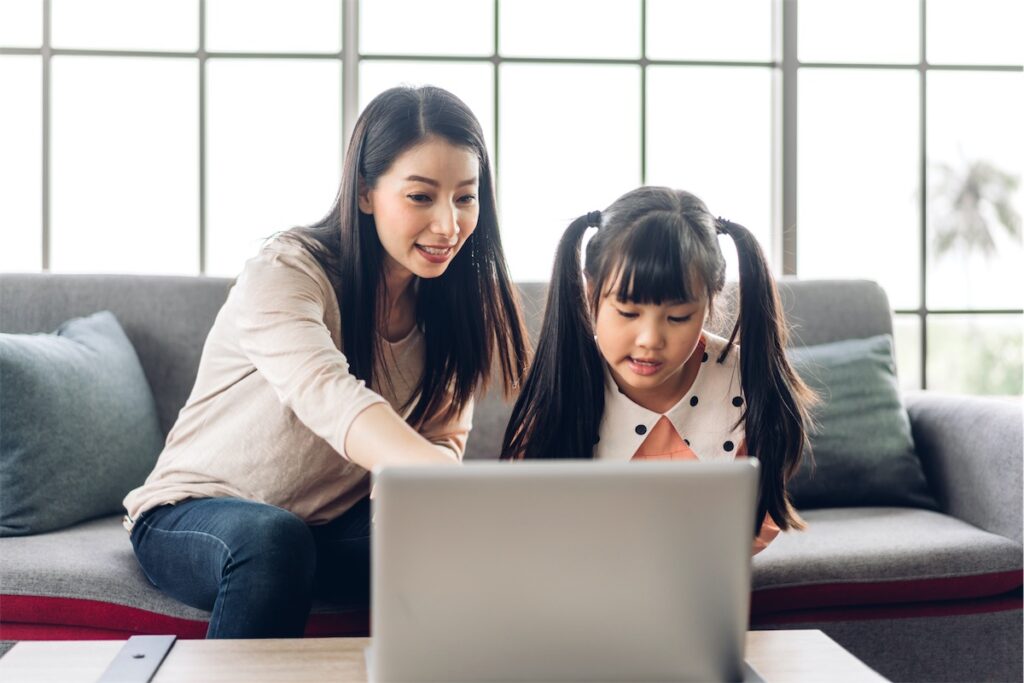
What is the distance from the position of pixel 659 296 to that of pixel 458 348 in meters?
0.39

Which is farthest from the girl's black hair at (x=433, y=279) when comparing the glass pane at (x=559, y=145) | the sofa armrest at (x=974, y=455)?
the glass pane at (x=559, y=145)

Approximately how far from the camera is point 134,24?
8.86 feet

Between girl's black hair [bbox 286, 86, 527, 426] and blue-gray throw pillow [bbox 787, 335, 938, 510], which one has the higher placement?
girl's black hair [bbox 286, 86, 527, 426]

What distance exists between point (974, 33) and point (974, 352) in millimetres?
975

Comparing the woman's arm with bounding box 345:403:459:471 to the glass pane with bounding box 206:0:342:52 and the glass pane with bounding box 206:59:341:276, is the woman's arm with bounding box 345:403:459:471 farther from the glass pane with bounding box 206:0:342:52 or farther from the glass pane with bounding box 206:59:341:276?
the glass pane with bounding box 206:0:342:52

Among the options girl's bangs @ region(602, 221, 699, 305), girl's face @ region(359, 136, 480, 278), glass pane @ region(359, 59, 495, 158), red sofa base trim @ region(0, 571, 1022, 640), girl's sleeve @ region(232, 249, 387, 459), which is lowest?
red sofa base trim @ region(0, 571, 1022, 640)

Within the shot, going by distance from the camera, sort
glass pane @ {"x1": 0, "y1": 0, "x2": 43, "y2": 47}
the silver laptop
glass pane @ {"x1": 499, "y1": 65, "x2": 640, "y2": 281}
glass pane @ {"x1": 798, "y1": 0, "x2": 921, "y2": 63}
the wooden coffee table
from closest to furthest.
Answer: the silver laptop → the wooden coffee table → glass pane @ {"x1": 0, "y1": 0, "x2": 43, "y2": 47} → glass pane @ {"x1": 499, "y1": 65, "x2": 640, "y2": 281} → glass pane @ {"x1": 798, "y1": 0, "x2": 921, "y2": 63}

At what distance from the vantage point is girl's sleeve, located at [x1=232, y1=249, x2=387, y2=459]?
1.30 meters

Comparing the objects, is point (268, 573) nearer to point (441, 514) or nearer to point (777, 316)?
point (441, 514)

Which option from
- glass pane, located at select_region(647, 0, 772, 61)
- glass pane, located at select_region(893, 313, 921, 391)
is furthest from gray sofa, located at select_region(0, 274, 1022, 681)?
glass pane, located at select_region(647, 0, 772, 61)

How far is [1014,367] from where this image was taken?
318 cm

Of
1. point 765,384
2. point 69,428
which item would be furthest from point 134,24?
point 765,384

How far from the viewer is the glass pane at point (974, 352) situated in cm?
297

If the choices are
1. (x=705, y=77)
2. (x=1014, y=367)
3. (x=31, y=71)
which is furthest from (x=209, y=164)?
(x=1014, y=367)
